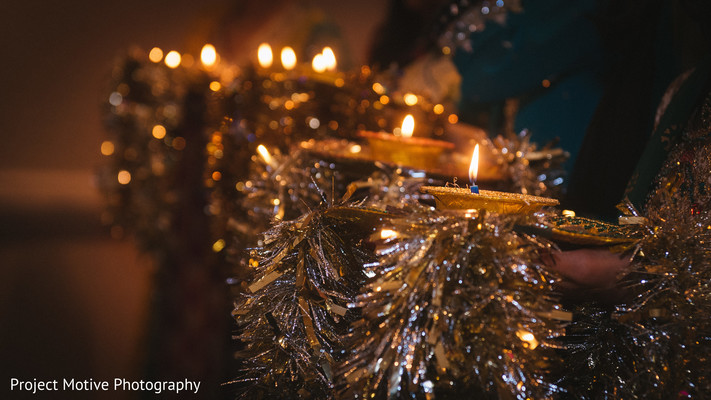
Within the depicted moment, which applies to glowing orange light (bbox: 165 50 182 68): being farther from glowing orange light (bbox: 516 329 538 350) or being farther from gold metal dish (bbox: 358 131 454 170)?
glowing orange light (bbox: 516 329 538 350)

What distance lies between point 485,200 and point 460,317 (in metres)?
0.13

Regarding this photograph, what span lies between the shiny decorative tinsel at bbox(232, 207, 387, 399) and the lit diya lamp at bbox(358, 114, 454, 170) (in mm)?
283

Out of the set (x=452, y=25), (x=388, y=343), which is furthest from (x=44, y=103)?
(x=388, y=343)

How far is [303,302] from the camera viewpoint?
0.52m

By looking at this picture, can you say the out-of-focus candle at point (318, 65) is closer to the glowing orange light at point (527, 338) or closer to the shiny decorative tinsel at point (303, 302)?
the shiny decorative tinsel at point (303, 302)

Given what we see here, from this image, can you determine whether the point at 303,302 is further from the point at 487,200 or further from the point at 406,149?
the point at 406,149

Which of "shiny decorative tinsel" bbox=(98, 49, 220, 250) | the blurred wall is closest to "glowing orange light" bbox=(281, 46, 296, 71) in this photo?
"shiny decorative tinsel" bbox=(98, 49, 220, 250)

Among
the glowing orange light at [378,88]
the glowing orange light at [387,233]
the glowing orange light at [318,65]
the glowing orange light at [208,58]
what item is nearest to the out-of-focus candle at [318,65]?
the glowing orange light at [318,65]

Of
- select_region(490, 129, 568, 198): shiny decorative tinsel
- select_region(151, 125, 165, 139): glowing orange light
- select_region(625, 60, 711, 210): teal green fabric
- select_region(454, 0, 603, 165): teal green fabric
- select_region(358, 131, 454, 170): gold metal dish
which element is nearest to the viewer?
select_region(625, 60, 711, 210): teal green fabric

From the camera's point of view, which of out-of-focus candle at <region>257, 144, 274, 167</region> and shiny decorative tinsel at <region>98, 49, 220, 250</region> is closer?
out-of-focus candle at <region>257, 144, 274, 167</region>

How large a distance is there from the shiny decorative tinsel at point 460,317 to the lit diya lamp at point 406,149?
0.36 m

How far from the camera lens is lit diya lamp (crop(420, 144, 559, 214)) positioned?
46cm

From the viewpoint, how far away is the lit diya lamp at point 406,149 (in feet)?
2.56

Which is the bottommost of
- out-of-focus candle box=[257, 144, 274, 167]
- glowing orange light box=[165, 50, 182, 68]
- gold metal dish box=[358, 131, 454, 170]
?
gold metal dish box=[358, 131, 454, 170]
